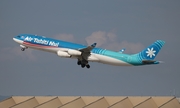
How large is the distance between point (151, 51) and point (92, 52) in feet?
47.3

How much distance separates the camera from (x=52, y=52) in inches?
4097

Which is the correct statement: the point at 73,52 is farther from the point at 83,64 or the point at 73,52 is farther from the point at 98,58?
the point at 83,64

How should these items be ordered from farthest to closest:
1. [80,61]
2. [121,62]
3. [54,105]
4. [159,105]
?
[80,61]
[121,62]
[54,105]
[159,105]

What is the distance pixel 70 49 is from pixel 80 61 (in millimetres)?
7221

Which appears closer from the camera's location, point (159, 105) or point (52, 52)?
point (159, 105)

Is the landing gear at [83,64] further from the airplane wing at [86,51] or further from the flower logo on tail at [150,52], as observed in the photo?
the flower logo on tail at [150,52]

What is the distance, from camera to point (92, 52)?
102375 mm

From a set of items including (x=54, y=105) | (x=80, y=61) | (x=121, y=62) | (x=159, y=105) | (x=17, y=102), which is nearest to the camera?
(x=159, y=105)

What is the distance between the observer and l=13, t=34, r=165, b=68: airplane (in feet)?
330

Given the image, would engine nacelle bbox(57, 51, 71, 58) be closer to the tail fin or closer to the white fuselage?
the white fuselage

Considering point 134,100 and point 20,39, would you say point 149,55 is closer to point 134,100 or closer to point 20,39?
point 134,100

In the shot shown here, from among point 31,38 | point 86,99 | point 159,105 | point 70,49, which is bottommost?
point 159,105

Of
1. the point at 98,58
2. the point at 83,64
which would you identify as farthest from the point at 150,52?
the point at 83,64

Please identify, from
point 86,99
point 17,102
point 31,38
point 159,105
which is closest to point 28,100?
point 17,102
